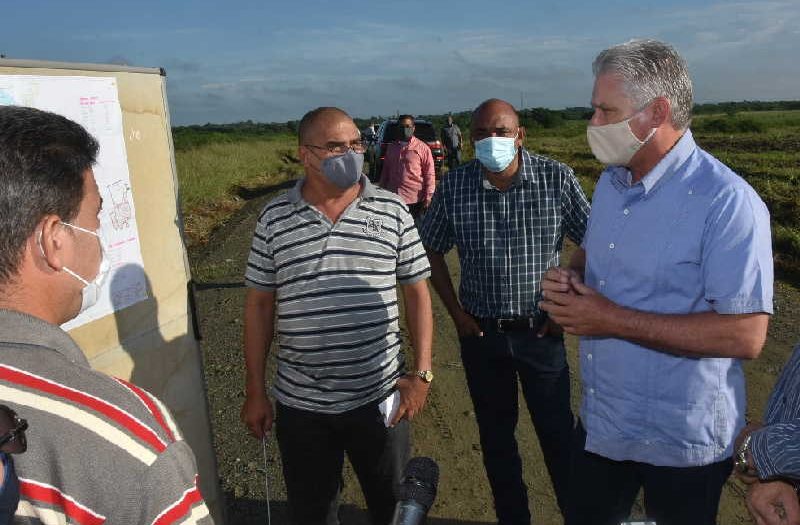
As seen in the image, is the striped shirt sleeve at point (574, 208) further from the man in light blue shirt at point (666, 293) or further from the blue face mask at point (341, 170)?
the blue face mask at point (341, 170)

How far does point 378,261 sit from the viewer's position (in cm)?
266

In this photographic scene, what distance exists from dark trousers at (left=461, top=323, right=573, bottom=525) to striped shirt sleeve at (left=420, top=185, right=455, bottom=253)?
1.72 feet

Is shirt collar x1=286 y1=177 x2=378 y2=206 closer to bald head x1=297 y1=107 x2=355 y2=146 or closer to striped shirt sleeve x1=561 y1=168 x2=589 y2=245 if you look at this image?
bald head x1=297 y1=107 x2=355 y2=146

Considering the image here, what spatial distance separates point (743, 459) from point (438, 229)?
6.22 feet

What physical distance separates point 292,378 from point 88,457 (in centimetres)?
166

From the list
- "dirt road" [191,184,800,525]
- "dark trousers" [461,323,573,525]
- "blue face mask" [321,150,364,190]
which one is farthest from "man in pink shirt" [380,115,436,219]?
"blue face mask" [321,150,364,190]

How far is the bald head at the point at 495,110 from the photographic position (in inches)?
131

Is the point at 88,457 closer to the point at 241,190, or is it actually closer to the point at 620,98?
the point at 620,98

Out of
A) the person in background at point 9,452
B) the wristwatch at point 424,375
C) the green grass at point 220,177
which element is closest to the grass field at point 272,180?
the green grass at point 220,177

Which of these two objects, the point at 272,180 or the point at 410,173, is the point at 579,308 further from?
the point at 272,180

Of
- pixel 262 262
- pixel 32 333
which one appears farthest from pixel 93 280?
pixel 262 262

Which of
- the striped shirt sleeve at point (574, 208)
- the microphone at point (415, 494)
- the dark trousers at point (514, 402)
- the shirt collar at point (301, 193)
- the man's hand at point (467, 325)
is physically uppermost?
the shirt collar at point (301, 193)

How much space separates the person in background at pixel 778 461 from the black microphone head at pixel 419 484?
3.40 ft

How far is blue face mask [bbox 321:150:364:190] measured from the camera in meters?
2.66
